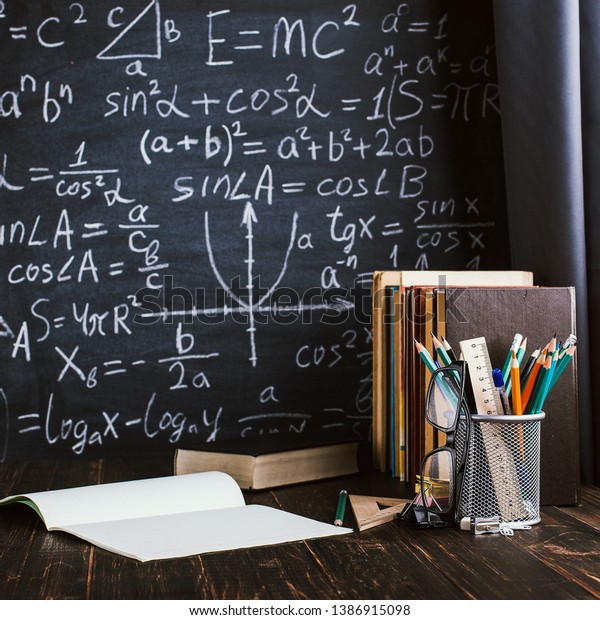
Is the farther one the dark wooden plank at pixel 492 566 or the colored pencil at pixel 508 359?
the colored pencil at pixel 508 359

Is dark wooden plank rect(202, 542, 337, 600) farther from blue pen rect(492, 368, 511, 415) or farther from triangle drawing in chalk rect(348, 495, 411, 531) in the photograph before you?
blue pen rect(492, 368, 511, 415)

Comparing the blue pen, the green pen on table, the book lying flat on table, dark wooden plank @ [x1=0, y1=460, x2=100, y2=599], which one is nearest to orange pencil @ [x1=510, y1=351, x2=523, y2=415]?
the blue pen

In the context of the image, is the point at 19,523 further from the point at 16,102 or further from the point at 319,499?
the point at 16,102

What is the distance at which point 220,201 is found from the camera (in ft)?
4.96

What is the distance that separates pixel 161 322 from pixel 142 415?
18 centimetres

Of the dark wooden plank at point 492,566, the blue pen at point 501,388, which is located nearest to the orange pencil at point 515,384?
the blue pen at point 501,388

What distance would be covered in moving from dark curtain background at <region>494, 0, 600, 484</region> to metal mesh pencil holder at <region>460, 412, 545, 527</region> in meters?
0.35

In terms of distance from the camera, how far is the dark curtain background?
127cm

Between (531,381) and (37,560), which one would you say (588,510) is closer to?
(531,381)

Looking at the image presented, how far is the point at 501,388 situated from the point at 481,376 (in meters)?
0.03

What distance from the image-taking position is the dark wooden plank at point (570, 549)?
77 centimetres

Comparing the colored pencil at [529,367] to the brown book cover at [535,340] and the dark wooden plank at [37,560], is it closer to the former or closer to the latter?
the brown book cover at [535,340]

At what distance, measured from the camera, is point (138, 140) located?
58.7 inches

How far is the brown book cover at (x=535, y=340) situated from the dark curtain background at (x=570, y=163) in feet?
0.61
